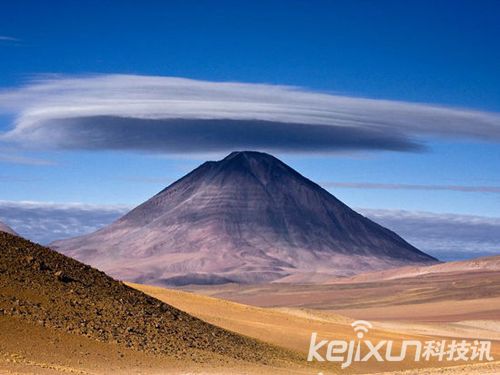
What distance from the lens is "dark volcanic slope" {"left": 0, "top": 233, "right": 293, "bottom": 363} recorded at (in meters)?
34.4

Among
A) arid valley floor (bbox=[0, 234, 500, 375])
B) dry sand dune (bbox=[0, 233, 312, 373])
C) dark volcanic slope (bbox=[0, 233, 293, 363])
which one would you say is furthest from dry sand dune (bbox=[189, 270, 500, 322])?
dry sand dune (bbox=[0, 233, 312, 373])

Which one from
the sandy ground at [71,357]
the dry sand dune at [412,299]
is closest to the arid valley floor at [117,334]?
the sandy ground at [71,357]

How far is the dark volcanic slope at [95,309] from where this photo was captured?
3438cm

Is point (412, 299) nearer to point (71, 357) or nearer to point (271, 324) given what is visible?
point (271, 324)

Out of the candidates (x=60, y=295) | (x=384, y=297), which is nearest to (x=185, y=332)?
(x=60, y=295)

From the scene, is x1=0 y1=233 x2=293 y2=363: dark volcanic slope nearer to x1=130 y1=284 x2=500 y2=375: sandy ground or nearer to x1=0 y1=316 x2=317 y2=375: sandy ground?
x1=0 y1=316 x2=317 y2=375: sandy ground

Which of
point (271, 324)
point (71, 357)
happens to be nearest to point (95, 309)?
point (71, 357)

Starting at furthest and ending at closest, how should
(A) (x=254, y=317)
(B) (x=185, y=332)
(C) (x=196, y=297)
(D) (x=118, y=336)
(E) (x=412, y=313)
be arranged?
1. (E) (x=412, y=313)
2. (C) (x=196, y=297)
3. (A) (x=254, y=317)
4. (B) (x=185, y=332)
5. (D) (x=118, y=336)

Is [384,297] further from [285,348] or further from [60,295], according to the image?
[60,295]

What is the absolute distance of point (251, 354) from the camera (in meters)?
40.2

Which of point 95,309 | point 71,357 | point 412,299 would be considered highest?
point 412,299

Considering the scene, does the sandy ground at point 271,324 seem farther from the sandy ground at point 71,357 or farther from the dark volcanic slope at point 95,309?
the sandy ground at point 71,357

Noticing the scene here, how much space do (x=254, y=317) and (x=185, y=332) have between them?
18994 millimetres

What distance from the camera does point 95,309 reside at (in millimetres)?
36812
